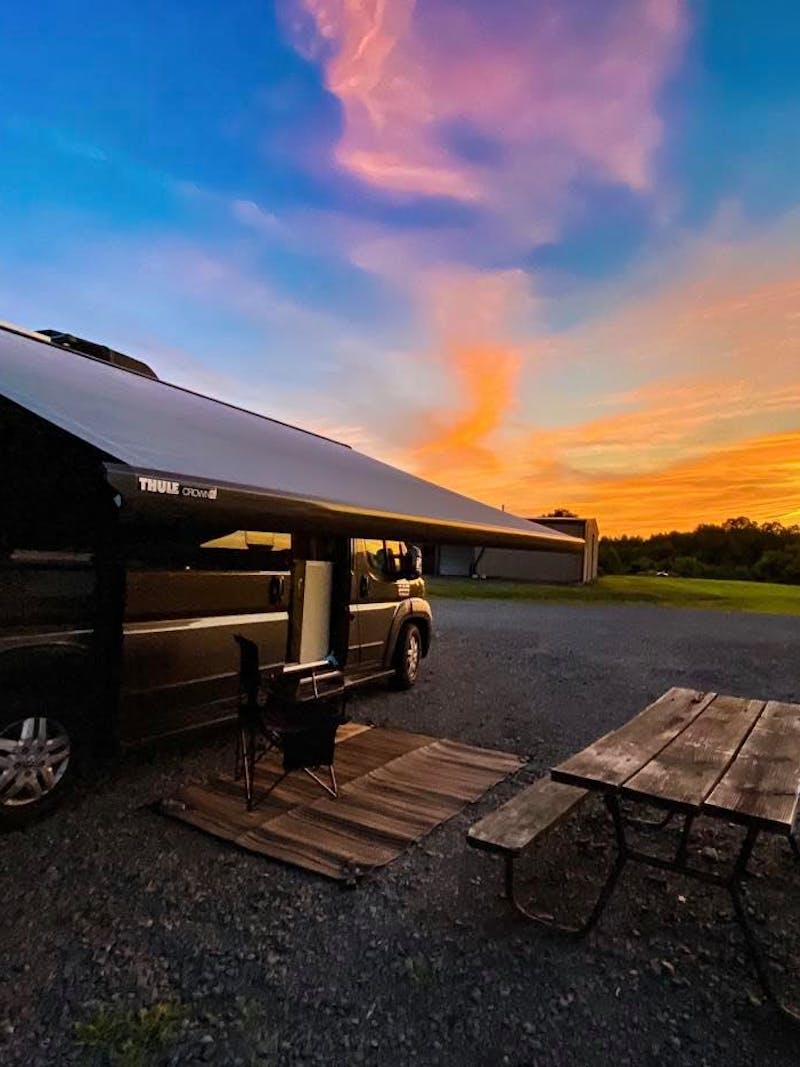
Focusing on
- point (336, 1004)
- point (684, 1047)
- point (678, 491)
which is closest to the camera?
point (684, 1047)

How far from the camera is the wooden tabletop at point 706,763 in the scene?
2.63m

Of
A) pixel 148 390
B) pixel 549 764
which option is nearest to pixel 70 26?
pixel 148 390

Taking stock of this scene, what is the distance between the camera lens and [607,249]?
365 inches

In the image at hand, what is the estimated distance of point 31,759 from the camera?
3.76m

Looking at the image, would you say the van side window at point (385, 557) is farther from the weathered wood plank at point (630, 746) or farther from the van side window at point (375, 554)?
the weathered wood plank at point (630, 746)

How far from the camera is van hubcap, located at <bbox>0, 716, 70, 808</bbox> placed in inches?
145

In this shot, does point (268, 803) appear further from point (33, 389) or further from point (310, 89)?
point (310, 89)

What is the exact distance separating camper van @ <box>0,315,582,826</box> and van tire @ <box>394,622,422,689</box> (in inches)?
57.5

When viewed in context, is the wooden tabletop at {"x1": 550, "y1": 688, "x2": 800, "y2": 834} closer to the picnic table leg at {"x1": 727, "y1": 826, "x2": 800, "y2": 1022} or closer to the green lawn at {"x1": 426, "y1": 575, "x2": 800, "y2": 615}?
the picnic table leg at {"x1": 727, "y1": 826, "x2": 800, "y2": 1022}

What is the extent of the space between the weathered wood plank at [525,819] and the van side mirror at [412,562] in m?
4.16

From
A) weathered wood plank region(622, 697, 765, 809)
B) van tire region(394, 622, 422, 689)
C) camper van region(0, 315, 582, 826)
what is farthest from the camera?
van tire region(394, 622, 422, 689)

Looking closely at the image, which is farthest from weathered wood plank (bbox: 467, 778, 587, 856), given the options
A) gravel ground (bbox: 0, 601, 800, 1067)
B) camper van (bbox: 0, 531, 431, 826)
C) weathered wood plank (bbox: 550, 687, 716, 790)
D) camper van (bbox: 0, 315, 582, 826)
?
camper van (bbox: 0, 531, 431, 826)

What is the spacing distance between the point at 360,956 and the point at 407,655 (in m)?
4.97

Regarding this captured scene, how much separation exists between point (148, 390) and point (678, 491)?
1837 centimetres
